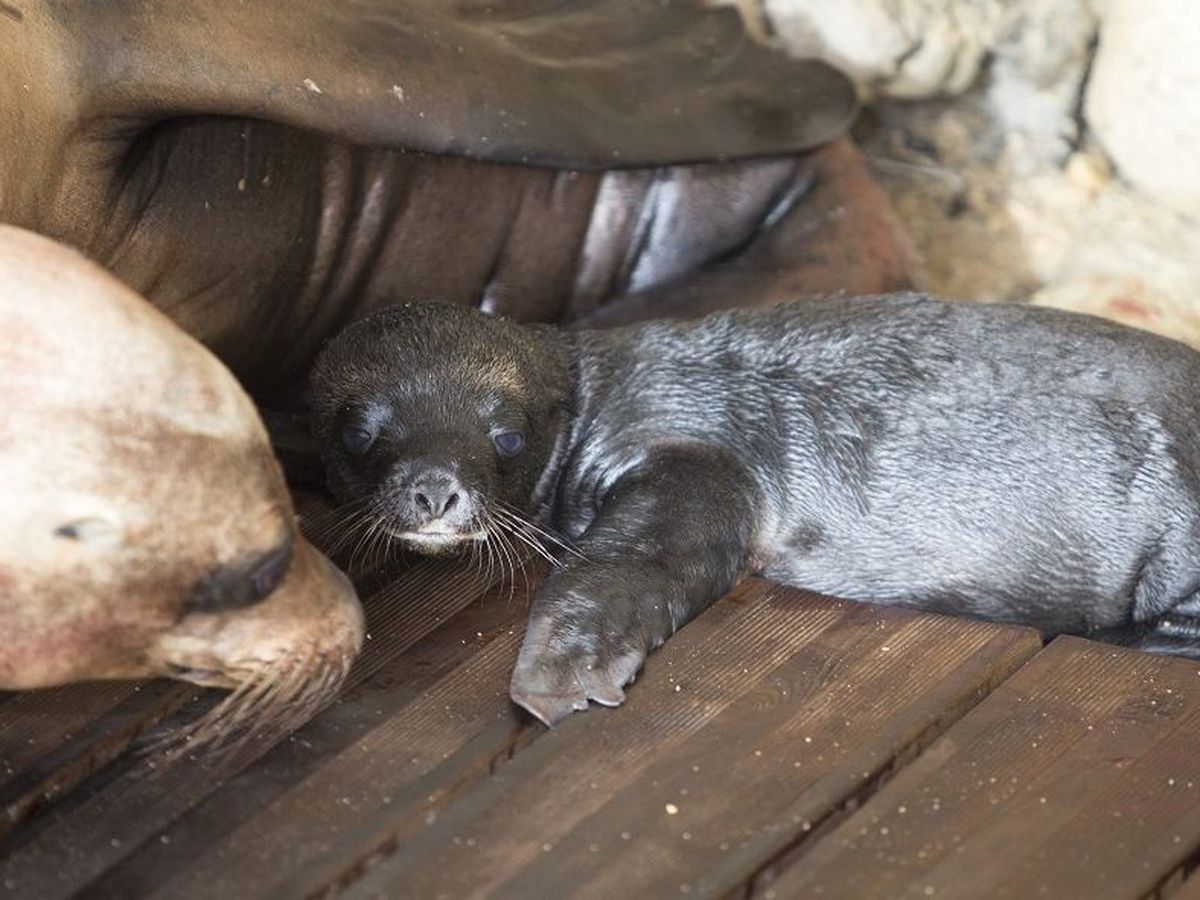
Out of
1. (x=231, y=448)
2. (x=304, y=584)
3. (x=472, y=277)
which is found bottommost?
(x=472, y=277)

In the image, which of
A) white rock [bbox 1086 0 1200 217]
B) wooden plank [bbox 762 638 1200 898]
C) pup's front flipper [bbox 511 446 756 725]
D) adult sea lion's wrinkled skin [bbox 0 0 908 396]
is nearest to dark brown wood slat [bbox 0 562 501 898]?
pup's front flipper [bbox 511 446 756 725]

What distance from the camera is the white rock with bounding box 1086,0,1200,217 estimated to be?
504 centimetres

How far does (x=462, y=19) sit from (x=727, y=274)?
77cm

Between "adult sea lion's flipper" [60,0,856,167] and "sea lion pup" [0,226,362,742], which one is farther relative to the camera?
"adult sea lion's flipper" [60,0,856,167]

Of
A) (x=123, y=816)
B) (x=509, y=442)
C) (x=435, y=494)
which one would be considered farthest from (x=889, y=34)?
(x=123, y=816)

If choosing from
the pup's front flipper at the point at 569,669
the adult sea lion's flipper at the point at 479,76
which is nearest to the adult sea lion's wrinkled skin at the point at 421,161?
the adult sea lion's flipper at the point at 479,76

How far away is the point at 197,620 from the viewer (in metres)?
2.82

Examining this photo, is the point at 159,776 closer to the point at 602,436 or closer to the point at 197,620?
the point at 197,620

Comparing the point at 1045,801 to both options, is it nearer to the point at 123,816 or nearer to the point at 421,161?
the point at 123,816

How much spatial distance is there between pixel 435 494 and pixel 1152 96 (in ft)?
8.15

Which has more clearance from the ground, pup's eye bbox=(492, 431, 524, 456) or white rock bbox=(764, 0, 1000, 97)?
white rock bbox=(764, 0, 1000, 97)

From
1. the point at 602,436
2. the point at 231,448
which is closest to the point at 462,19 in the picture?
the point at 602,436

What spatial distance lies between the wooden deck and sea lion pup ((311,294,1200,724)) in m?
0.30

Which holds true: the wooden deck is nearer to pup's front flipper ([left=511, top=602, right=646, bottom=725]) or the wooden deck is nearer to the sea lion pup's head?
pup's front flipper ([left=511, top=602, right=646, bottom=725])
